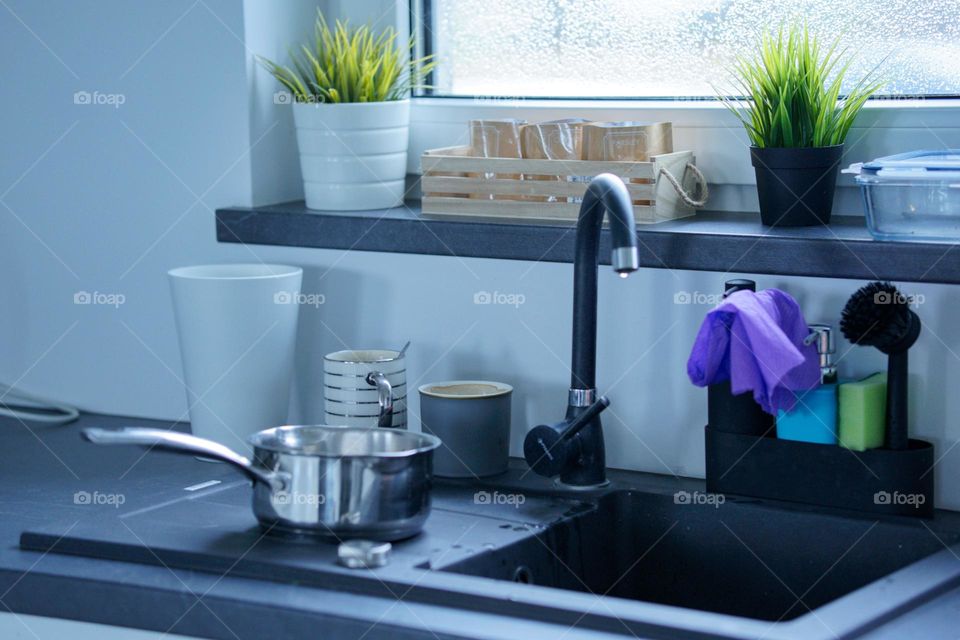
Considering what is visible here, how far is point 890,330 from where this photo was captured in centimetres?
123

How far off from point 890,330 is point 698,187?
369 mm

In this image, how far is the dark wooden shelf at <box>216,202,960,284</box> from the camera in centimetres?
128

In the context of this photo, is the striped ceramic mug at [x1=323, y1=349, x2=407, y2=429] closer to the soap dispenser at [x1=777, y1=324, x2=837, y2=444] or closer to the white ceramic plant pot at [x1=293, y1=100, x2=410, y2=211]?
the white ceramic plant pot at [x1=293, y1=100, x2=410, y2=211]

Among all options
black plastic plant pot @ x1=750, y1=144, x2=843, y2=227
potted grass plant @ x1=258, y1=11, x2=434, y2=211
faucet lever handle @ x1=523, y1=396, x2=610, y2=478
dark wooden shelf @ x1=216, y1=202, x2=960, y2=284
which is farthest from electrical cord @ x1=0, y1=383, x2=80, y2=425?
black plastic plant pot @ x1=750, y1=144, x2=843, y2=227

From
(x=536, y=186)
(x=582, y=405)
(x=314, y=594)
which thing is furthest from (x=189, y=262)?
(x=314, y=594)

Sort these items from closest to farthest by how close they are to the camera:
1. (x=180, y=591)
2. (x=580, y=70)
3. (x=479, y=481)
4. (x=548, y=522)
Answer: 1. (x=180, y=591)
2. (x=548, y=522)
3. (x=479, y=481)
4. (x=580, y=70)

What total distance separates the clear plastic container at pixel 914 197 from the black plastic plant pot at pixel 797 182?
75 mm

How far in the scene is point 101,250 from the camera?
175 cm

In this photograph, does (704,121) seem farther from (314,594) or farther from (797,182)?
A: (314,594)

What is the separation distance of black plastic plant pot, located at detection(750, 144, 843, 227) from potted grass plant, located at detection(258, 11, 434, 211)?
0.47 metres

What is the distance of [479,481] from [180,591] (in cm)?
41

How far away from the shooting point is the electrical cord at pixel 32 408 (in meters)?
1.74

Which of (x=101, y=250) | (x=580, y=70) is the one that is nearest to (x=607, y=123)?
(x=580, y=70)

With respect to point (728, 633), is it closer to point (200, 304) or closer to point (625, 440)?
point (625, 440)
